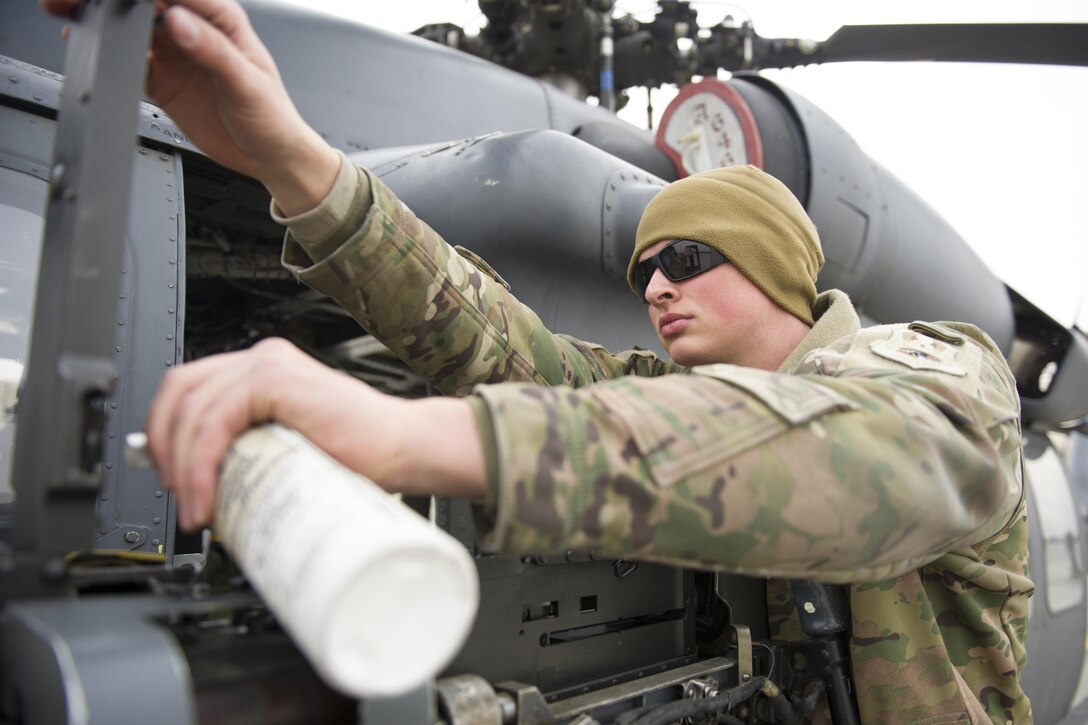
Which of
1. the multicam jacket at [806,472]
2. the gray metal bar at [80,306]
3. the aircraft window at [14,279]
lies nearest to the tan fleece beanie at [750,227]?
the multicam jacket at [806,472]

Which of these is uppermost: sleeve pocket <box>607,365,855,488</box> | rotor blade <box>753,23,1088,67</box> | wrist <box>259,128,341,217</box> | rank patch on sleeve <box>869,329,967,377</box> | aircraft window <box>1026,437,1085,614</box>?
rotor blade <box>753,23,1088,67</box>

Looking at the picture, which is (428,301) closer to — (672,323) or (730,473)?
(672,323)

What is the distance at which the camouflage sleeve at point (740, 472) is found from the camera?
800 millimetres

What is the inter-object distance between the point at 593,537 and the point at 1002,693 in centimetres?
119

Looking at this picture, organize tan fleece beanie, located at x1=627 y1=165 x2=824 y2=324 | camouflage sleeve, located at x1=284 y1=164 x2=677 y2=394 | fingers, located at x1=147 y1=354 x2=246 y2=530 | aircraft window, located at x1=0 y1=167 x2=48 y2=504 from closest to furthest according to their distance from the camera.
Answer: fingers, located at x1=147 y1=354 x2=246 y2=530
camouflage sleeve, located at x1=284 y1=164 x2=677 y2=394
aircraft window, located at x1=0 y1=167 x2=48 y2=504
tan fleece beanie, located at x1=627 y1=165 x2=824 y2=324

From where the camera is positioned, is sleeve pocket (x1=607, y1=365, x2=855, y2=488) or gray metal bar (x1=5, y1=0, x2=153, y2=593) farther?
sleeve pocket (x1=607, y1=365, x2=855, y2=488)

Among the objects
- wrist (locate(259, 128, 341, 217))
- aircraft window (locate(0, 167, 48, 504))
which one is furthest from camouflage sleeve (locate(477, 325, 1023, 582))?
aircraft window (locate(0, 167, 48, 504))

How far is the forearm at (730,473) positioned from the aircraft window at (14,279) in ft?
4.17

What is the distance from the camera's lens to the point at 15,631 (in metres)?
0.67

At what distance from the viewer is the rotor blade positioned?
3416mm

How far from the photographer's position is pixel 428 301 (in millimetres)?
1621

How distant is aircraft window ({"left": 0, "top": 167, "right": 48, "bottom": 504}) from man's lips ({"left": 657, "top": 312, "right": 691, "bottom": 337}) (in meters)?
1.31

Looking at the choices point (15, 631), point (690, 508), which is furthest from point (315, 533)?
point (690, 508)

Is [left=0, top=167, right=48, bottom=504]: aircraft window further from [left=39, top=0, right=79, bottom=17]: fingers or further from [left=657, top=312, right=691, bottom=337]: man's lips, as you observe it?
[left=657, top=312, right=691, bottom=337]: man's lips
